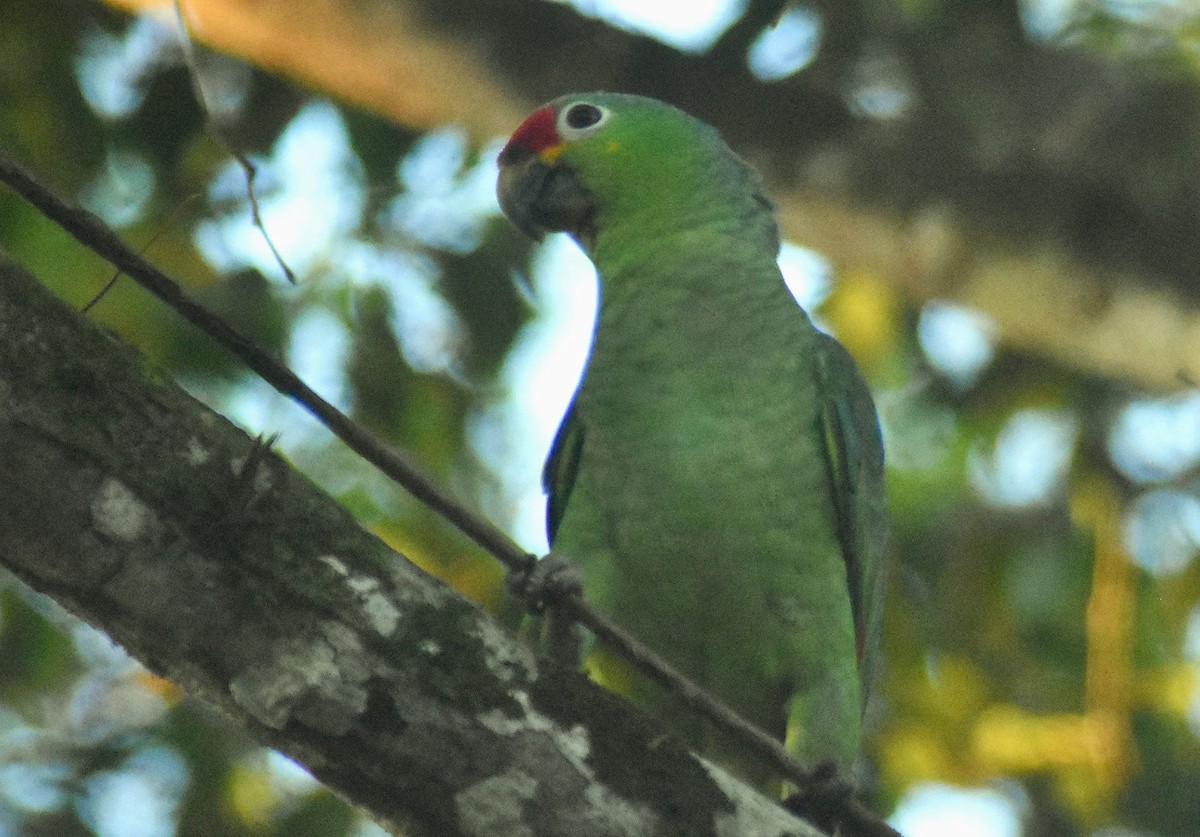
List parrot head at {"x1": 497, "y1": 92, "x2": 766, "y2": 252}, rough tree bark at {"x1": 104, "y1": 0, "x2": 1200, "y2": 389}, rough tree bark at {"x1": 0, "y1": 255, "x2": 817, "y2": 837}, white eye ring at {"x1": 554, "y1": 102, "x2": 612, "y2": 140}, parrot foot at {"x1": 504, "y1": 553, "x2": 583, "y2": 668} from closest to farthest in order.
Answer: rough tree bark at {"x1": 0, "y1": 255, "x2": 817, "y2": 837} < parrot foot at {"x1": 504, "y1": 553, "x2": 583, "y2": 668} < parrot head at {"x1": 497, "y1": 92, "x2": 766, "y2": 252} < white eye ring at {"x1": 554, "y1": 102, "x2": 612, "y2": 140} < rough tree bark at {"x1": 104, "y1": 0, "x2": 1200, "y2": 389}

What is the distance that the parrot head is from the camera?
3.04 meters

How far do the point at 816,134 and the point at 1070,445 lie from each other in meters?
1.47

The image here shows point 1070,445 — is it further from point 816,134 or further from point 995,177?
point 816,134

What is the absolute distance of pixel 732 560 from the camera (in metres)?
2.57

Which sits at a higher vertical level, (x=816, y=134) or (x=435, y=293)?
(x=816, y=134)

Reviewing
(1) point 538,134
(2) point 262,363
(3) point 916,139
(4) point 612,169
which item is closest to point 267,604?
(2) point 262,363

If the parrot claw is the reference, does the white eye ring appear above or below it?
above

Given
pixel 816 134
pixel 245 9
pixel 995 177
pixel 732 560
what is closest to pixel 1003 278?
pixel 995 177

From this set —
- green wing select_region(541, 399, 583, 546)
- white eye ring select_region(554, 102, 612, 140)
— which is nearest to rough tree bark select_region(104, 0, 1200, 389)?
white eye ring select_region(554, 102, 612, 140)

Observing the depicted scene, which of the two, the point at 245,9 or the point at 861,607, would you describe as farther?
the point at 245,9

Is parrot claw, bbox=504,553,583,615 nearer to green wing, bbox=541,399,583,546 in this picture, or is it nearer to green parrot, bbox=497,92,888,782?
green parrot, bbox=497,92,888,782

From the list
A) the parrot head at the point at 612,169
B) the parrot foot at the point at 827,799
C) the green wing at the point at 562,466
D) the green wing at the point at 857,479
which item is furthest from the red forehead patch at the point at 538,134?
the parrot foot at the point at 827,799

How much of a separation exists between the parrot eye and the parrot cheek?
0.08 m

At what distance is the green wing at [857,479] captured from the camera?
2.72 meters
